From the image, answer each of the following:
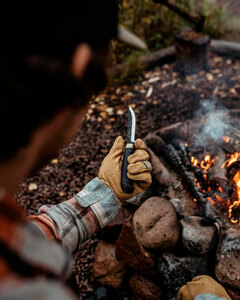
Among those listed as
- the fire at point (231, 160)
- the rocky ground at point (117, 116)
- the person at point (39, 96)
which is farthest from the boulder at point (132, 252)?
the person at point (39, 96)

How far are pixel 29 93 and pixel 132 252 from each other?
2.11 meters

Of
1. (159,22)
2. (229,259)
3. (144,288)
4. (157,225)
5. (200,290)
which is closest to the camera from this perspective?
(200,290)

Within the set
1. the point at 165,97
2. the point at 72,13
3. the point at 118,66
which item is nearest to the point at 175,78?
the point at 165,97

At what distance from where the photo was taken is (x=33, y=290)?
76 centimetres

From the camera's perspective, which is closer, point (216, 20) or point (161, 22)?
point (161, 22)

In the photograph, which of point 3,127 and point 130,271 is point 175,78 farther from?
point 3,127

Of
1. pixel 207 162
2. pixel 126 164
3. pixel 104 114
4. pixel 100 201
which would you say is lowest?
pixel 104 114

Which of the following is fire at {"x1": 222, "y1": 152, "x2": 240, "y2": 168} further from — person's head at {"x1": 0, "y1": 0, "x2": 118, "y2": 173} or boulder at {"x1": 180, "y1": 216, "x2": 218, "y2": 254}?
person's head at {"x1": 0, "y1": 0, "x2": 118, "y2": 173}

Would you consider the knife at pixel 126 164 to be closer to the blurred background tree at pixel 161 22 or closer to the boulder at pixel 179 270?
the boulder at pixel 179 270

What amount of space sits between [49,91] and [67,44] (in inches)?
5.7

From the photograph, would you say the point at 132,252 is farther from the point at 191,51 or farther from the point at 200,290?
the point at 191,51

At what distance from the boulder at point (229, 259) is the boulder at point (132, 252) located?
0.55 m

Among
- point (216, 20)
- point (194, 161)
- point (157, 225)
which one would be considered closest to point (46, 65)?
Result: point (157, 225)

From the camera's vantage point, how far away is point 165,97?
4.75m
